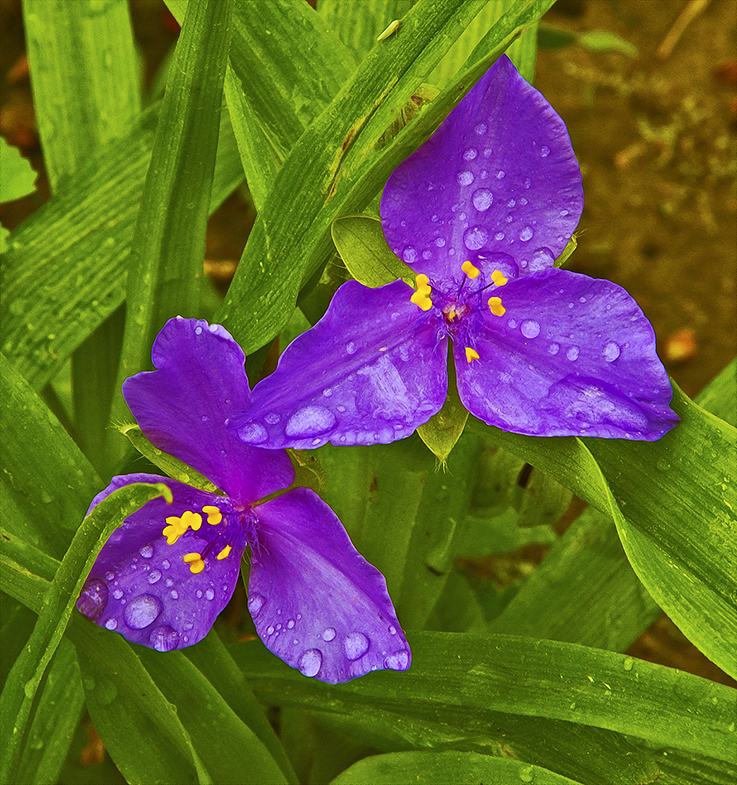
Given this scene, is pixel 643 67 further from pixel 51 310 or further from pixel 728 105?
pixel 51 310

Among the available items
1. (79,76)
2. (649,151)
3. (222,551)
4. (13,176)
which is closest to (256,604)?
(222,551)

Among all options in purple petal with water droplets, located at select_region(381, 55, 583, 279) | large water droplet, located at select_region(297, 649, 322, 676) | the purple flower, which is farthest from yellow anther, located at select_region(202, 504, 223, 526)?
purple petal with water droplets, located at select_region(381, 55, 583, 279)

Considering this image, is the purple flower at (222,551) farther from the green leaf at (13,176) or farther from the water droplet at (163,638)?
the green leaf at (13,176)

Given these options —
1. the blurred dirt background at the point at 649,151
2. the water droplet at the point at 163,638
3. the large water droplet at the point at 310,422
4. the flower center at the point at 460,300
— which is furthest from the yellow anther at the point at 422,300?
the blurred dirt background at the point at 649,151

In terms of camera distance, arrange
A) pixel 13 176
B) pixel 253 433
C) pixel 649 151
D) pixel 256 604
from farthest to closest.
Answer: pixel 649 151 < pixel 13 176 < pixel 256 604 < pixel 253 433

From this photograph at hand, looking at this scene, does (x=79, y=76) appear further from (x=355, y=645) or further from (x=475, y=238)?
(x=355, y=645)

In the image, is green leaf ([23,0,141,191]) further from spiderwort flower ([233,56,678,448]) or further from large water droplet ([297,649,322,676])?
large water droplet ([297,649,322,676])

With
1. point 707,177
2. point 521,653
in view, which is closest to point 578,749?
point 521,653

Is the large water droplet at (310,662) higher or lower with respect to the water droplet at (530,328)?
lower
